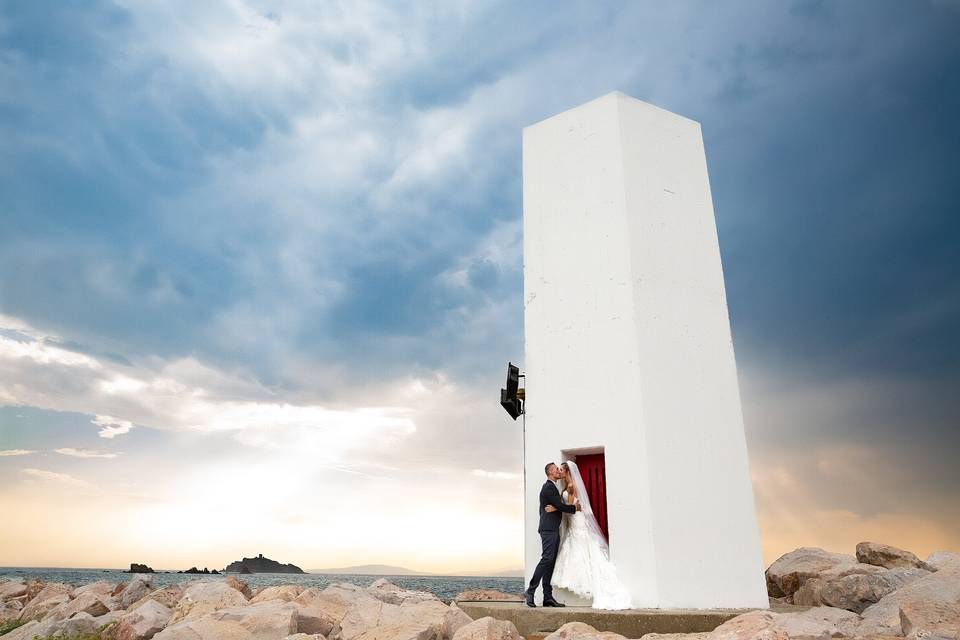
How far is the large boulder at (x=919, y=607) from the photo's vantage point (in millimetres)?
5758

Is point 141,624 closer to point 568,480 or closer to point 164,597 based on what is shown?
point 164,597

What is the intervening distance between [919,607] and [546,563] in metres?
3.59

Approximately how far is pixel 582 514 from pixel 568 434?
3.29 feet

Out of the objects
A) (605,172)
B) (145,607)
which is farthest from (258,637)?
(605,172)

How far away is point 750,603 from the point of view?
7.70m

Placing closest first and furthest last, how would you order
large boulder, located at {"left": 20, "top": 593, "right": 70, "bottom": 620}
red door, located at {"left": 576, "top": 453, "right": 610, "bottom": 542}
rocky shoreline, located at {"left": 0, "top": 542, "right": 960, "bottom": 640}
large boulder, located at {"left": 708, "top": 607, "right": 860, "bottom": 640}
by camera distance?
large boulder, located at {"left": 708, "top": 607, "right": 860, "bottom": 640}, rocky shoreline, located at {"left": 0, "top": 542, "right": 960, "bottom": 640}, red door, located at {"left": 576, "top": 453, "right": 610, "bottom": 542}, large boulder, located at {"left": 20, "top": 593, "right": 70, "bottom": 620}

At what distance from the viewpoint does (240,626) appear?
675 centimetres

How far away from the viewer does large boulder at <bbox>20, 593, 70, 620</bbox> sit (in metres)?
11.6

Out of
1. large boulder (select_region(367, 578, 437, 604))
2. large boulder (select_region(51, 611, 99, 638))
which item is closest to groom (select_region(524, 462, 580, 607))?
large boulder (select_region(367, 578, 437, 604))

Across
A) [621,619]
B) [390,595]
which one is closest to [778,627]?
[621,619]

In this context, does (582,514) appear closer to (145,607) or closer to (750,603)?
(750,603)

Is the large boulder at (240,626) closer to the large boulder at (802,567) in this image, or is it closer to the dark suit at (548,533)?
the dark suit at (548,533)

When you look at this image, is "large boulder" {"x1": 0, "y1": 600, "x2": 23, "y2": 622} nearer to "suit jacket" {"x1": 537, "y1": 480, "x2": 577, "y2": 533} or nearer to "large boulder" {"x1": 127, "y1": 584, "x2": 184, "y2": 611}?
"large boulder" {"x1": 127, "y1": 584, "x2": 184, "y2": 611}

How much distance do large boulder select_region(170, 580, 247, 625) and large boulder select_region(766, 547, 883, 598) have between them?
8201mm
